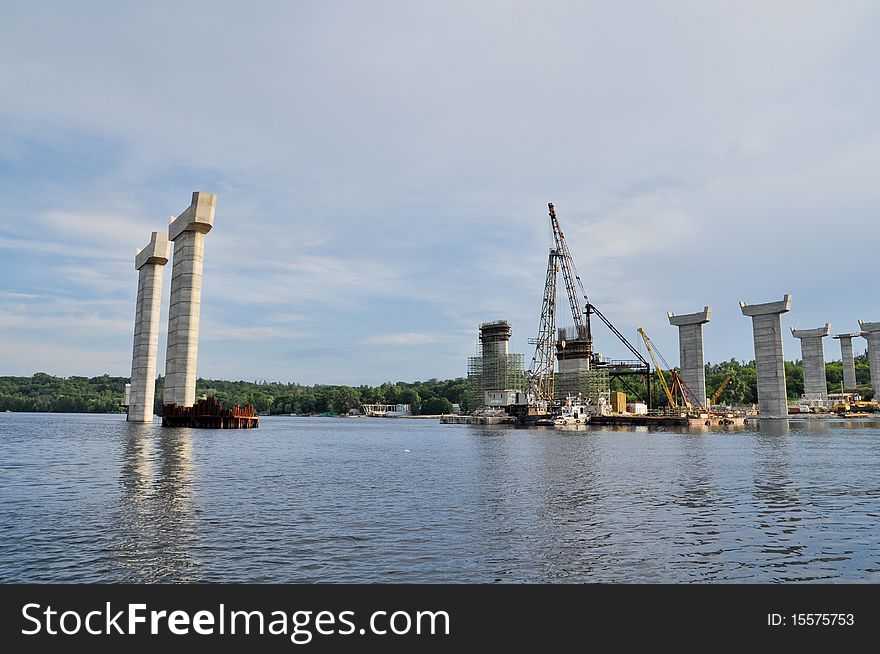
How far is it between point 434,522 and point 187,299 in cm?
8732

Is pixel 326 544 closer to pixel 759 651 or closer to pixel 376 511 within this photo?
pixel 376 511

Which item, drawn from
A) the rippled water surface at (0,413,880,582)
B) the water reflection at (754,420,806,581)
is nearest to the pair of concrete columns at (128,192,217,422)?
the rippled water surface at (0,413,880,582)

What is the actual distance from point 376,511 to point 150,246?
10965 cm

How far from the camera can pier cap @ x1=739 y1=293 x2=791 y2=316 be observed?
156m

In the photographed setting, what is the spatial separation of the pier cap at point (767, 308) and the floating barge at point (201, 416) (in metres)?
125

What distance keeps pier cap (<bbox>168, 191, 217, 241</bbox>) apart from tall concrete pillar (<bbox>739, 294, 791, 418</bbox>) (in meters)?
130

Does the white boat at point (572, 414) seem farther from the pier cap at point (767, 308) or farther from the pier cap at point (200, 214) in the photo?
the pier cap at point (200, 214)

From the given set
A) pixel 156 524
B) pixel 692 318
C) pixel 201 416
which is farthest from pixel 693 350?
pixel 156 524

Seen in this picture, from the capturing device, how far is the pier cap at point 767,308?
15588 cm

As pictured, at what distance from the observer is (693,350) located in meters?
175

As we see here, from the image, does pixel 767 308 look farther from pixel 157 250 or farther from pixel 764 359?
pixel 157 250

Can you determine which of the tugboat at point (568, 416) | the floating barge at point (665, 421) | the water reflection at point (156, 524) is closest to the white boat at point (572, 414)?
the tugboat at point (568, 416)

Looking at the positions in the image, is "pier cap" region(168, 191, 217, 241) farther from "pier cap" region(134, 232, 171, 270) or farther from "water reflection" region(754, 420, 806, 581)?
"water reflection" region(754, 420, 806, 581)

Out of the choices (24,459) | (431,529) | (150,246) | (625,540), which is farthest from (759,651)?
(150,246)
